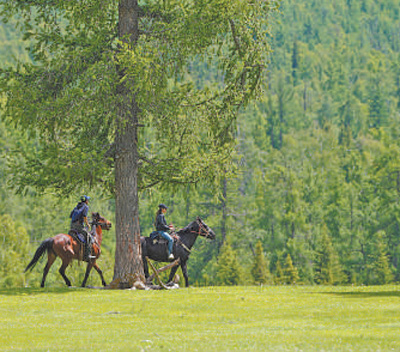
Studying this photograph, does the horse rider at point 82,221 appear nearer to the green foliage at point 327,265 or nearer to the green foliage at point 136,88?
the green foliage at point 136,88

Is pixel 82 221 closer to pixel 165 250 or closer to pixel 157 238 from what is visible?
pixel 157 238

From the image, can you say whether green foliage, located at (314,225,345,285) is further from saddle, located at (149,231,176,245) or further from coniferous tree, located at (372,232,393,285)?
saddle, located at (149,231,176,245)

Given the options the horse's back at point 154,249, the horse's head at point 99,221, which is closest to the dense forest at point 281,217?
the horse's head at point 99,221

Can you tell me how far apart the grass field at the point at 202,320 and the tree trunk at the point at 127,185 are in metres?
2.30

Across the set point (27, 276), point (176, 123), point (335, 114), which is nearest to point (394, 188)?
point (27, 276)

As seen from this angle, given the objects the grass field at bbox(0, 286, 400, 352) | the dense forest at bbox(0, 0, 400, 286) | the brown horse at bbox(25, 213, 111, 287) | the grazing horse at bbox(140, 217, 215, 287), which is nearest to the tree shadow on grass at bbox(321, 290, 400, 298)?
the grass field at bbox(0, 286, 400, 352)

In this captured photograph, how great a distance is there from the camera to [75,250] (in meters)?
22.9

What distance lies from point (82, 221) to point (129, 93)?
409 centimetres

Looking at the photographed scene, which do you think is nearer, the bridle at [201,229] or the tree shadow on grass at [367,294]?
the tree shadow on grass at [367,294]

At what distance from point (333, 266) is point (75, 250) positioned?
57163 mm

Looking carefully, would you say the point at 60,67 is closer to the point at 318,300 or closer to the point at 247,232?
the point at 318,300

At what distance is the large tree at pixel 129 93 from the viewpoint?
21625 mm

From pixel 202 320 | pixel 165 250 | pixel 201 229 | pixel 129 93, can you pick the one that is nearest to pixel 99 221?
pixel 165 250

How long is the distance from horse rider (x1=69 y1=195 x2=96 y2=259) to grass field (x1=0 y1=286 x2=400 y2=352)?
8.17 feet
